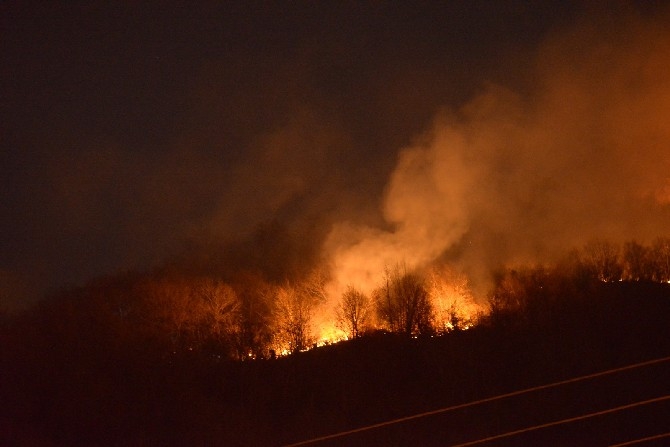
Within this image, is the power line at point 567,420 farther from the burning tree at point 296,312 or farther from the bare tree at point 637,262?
the bare tree at point 637,262

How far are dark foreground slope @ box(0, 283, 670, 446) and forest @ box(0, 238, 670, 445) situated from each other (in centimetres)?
4

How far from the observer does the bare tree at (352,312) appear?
2445 centimetres

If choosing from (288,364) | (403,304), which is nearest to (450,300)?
(403,304)

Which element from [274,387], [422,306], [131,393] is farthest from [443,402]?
[422,306]

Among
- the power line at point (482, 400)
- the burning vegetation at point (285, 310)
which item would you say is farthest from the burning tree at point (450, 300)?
the power line at point (482, 400)

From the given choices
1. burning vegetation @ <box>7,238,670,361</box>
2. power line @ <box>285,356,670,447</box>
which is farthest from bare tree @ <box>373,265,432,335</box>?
power line @ <box>285,356,670,447</box>

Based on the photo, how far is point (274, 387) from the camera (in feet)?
48.6

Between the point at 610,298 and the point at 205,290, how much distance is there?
657 inches

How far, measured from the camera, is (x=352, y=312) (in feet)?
81.1

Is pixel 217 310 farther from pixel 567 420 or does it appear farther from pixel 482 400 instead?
pixel 567 420

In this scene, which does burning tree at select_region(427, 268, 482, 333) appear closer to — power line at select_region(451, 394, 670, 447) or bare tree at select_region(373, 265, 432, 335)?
bare tree at select_region(373, 265, 432, 335)

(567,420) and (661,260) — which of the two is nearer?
(567,420)

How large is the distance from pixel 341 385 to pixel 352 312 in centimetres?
1028

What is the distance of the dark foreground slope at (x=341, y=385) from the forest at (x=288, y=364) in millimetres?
43
